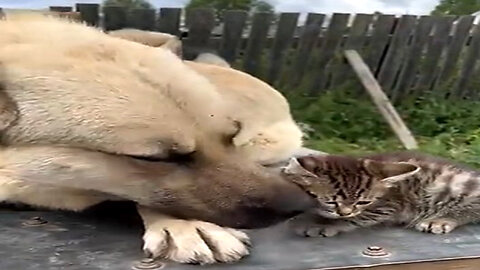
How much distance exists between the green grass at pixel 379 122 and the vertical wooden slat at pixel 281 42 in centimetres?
23

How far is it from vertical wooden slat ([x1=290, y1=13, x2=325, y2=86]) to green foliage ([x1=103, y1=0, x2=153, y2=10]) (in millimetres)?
1063

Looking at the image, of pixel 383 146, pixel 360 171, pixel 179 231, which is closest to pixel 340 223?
pixel 360 171

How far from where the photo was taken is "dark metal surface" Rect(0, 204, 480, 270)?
1.04 metres

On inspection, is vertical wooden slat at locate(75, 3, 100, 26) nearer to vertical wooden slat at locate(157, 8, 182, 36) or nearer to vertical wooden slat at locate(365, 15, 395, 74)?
vertical wooden slat at locate(157, 8, 182, 36)

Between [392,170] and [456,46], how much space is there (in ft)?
13.3

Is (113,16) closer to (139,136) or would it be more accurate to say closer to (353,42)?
(353,42)

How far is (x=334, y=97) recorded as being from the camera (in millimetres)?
5152

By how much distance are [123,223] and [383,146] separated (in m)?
3.50

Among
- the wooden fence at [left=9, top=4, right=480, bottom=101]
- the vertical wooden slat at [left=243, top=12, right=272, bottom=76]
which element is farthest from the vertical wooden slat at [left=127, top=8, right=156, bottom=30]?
the vertical wooden slat at [left=243, top=12, right=272, bottom=76]

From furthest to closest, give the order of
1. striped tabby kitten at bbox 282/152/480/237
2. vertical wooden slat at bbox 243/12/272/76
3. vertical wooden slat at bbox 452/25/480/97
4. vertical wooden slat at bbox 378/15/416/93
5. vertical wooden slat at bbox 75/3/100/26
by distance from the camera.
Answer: vertical wooden slat at bbox 452/25/480/97, vertical wooden slat at bbox 378/15/416/93, vertical wooden slat at bbox 243/12/272/76, vertical wooden slat at bbox 75/3/100/26, striped tabby kitten at bbox 282/152/480/237

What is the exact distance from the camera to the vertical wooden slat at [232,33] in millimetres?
4441

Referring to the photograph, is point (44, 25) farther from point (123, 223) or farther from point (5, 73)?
point (123, 223)

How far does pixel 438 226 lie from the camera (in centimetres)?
124

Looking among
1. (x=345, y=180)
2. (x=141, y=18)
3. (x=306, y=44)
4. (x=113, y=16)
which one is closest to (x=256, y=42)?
(x=306, y=44)
